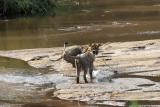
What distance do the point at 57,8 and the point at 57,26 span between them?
55.6ft

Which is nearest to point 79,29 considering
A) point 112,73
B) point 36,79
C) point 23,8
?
point 23,8

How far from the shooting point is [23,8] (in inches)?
1807

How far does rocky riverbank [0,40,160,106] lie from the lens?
14.5 metres

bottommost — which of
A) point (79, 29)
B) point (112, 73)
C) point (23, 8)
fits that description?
point (23, 8)

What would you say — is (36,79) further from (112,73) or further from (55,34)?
(55,34)

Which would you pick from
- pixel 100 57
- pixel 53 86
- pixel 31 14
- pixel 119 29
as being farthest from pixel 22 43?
pixel 31 14

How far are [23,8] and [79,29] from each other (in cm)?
1276

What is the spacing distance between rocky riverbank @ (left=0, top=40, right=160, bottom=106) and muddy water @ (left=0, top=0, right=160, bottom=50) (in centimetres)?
413

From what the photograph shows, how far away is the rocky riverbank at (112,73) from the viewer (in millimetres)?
14496

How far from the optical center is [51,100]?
1461cm

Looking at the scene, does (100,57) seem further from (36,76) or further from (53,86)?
(53,86)

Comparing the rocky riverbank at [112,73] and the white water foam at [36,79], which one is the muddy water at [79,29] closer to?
the rocky riverbank at [112,73]

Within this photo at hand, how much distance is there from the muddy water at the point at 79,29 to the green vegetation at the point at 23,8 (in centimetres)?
190

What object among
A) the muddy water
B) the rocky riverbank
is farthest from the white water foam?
the muddy water
